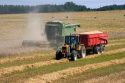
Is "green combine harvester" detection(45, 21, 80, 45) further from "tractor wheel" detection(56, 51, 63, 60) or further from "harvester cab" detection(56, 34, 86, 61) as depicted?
"tractor wheel" detection(56, 51, 63, 60)

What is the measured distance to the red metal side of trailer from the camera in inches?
1144

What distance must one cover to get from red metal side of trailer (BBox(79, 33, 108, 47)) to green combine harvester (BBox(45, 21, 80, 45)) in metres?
4.56

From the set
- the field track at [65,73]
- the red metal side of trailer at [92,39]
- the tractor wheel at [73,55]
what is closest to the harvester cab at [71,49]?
the tractor wheel at [73,55]

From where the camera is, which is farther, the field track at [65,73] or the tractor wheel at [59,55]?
the tractor wheel at [59,55]

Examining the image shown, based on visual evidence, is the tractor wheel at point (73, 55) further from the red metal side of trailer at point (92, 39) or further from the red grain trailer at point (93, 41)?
the red metal side of trailer at point (92, 39)

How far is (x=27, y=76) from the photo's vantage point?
20.1m

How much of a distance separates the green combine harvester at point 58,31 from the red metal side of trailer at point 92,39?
456 centimetres

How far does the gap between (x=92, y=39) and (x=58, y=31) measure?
245 inches

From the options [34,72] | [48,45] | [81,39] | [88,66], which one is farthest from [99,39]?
[34,72]

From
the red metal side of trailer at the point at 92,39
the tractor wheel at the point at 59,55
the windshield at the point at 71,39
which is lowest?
the tractor wheel at the point at 59,55

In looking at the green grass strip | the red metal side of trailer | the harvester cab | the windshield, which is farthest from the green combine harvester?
the windshield

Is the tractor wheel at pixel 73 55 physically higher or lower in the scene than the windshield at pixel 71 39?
lower

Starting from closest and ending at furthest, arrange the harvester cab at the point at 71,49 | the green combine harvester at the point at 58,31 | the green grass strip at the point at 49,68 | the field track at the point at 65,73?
the field track at the point at 65,73
the green grass strip at the point at 49,68
the harvester cab at the point at 71,49
the green combine harvester at the point at 58,31

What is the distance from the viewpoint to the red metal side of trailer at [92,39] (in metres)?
29.1
